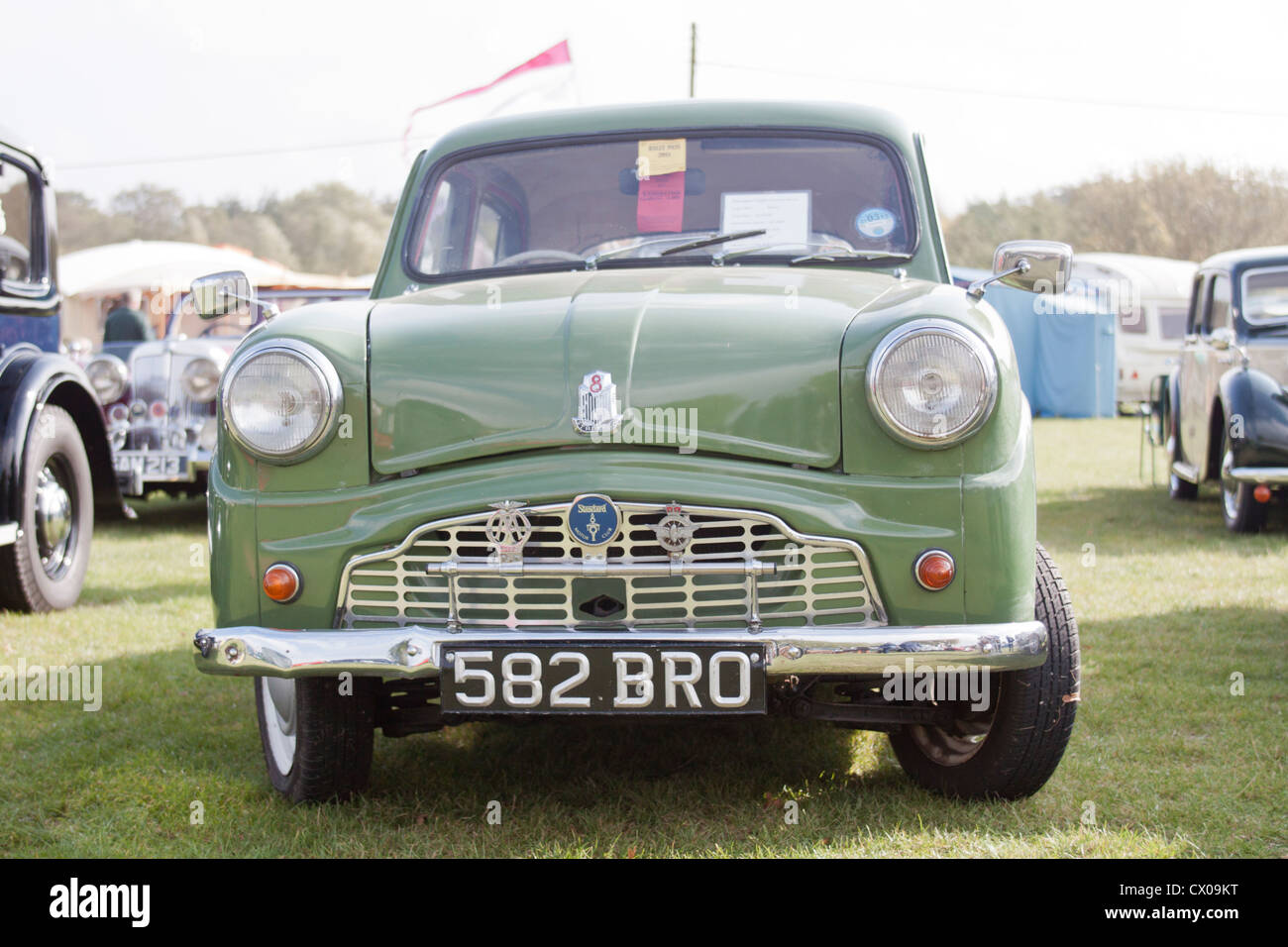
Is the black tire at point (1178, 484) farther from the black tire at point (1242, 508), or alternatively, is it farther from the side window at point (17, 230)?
the side window at point (17, 230)

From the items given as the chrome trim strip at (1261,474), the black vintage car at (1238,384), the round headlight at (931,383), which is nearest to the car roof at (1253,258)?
the black vintage car at (1238,384)

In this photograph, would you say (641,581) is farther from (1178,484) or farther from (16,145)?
(1178,484)

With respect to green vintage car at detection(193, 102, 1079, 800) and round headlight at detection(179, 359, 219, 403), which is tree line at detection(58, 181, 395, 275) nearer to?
round headlight at detection(179, 359, 219, 403)

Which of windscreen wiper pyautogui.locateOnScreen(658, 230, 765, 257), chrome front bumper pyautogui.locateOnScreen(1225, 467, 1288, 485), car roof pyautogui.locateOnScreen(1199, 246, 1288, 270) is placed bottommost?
chrome front bumper pyautogui.locateOnScreen(1225, 467, 1288, 485)

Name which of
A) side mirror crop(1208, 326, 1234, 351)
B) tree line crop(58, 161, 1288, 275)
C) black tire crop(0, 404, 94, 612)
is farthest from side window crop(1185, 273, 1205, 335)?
tree line crop(58, 161, 1288, 275)

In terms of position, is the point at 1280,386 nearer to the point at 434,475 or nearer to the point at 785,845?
the point at 785,845

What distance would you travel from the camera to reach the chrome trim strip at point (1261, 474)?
7.02 m

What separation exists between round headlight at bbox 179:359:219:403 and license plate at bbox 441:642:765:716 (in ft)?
22.4

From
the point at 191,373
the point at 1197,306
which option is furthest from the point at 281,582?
the point at 1197,306

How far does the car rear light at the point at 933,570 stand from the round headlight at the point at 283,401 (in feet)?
4.09

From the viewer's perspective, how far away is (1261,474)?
23.2ft

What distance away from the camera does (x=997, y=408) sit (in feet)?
8.09

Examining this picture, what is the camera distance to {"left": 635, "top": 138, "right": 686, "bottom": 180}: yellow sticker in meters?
3.60
